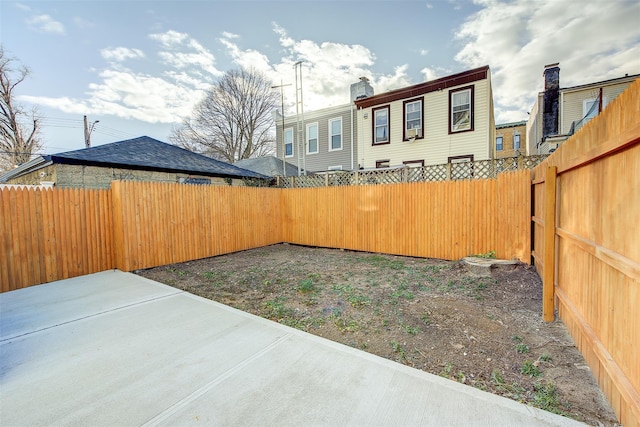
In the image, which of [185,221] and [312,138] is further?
[312,138]

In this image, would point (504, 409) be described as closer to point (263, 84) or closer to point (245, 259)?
point (245, 259)

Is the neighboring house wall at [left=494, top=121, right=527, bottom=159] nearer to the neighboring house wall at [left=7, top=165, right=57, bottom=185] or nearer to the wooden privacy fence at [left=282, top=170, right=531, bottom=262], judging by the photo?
the wooden privacy fence at [left=282, top=170, right=531, bottom=262]

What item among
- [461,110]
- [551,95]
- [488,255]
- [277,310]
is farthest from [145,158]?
[551,95]

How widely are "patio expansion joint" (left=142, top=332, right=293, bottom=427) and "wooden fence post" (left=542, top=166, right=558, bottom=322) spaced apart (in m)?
2.85

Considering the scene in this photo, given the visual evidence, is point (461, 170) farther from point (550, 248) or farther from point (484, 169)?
point (550, 248)

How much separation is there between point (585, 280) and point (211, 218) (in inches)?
276

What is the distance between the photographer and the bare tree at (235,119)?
74.7 feet

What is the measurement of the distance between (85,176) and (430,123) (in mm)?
10636

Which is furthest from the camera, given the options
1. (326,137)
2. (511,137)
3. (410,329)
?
(511,137)

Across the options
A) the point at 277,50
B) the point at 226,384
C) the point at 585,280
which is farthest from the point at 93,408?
the point at 277,50

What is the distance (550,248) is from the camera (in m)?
2.98

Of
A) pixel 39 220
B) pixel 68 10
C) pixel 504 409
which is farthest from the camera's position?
pixel 68 10

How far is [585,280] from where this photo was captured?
7.16 feet

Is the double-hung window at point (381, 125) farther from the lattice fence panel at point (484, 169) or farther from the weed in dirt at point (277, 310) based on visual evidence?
the weed in dirt at point (277, 310)
